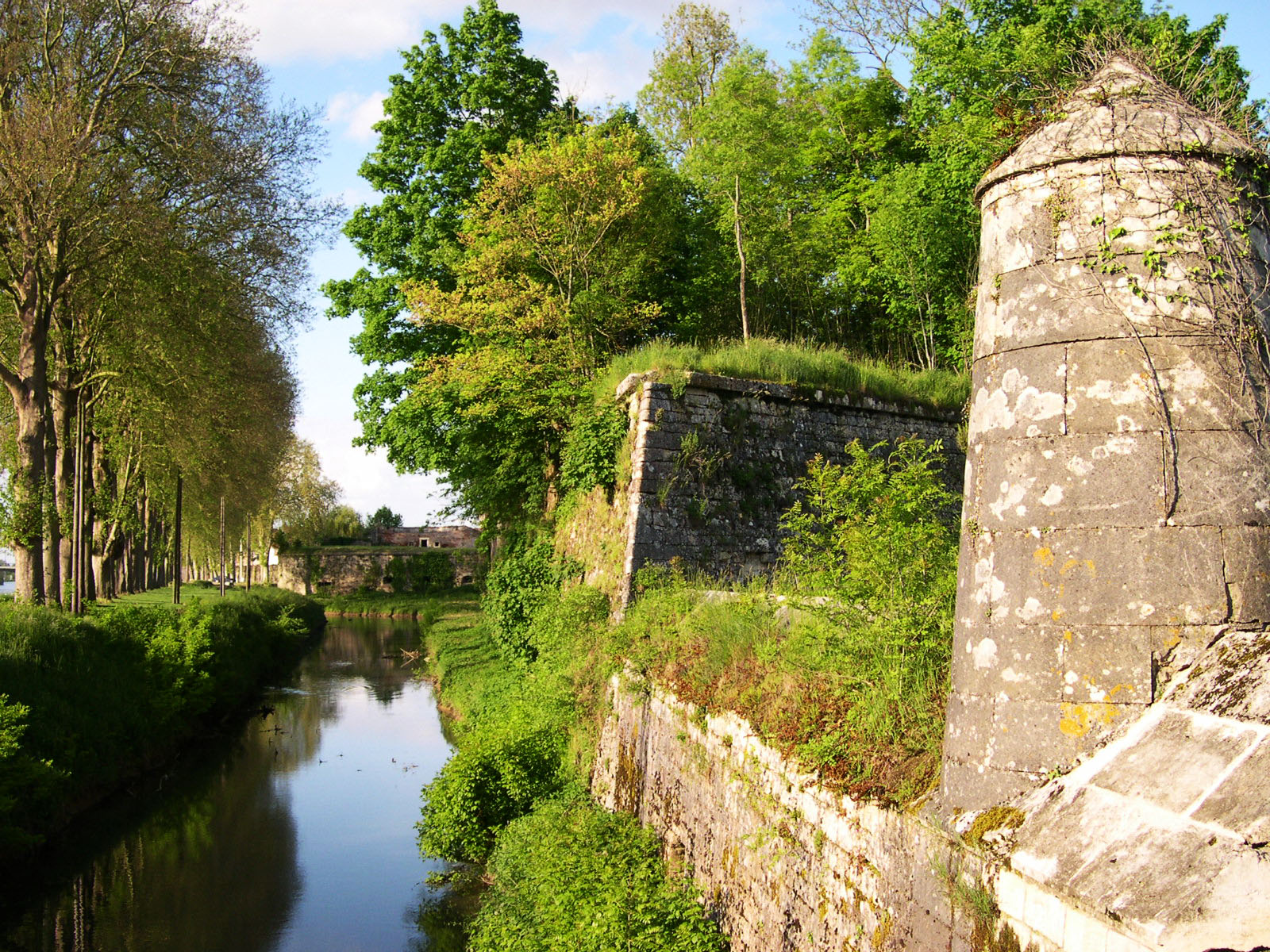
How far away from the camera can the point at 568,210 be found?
56.4ft

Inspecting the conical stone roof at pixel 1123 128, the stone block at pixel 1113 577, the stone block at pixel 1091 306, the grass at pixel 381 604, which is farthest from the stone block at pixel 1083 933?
the grass at pixel 381 604

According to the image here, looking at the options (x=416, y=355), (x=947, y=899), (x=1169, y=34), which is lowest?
(x=947, y=899)

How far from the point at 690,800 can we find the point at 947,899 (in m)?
4.21

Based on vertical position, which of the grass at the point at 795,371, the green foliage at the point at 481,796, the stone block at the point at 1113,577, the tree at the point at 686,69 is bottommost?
the green foliage at the point at 481,796

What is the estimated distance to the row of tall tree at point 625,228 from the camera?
55.5 feet

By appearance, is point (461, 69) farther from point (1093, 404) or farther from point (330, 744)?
point (1093, 404)

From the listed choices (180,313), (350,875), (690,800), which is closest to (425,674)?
(180,313)

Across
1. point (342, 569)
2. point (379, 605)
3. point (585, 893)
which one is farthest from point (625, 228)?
point (342, 569)

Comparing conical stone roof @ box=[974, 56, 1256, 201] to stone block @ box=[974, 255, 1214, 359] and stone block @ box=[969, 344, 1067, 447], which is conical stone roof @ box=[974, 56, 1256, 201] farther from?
stone block @ box=[969, 344, 1067, 447]

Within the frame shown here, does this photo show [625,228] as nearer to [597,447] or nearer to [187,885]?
[597,447]

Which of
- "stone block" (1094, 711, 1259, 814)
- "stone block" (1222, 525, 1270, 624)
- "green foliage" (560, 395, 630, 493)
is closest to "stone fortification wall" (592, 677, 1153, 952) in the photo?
"stone block" (1094, 711, 1259, 814)

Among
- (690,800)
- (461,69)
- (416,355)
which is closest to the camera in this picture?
(690,800)

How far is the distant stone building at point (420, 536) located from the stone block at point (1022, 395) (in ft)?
218

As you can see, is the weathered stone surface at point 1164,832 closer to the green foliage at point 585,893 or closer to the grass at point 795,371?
the green foliage at point 585,893
